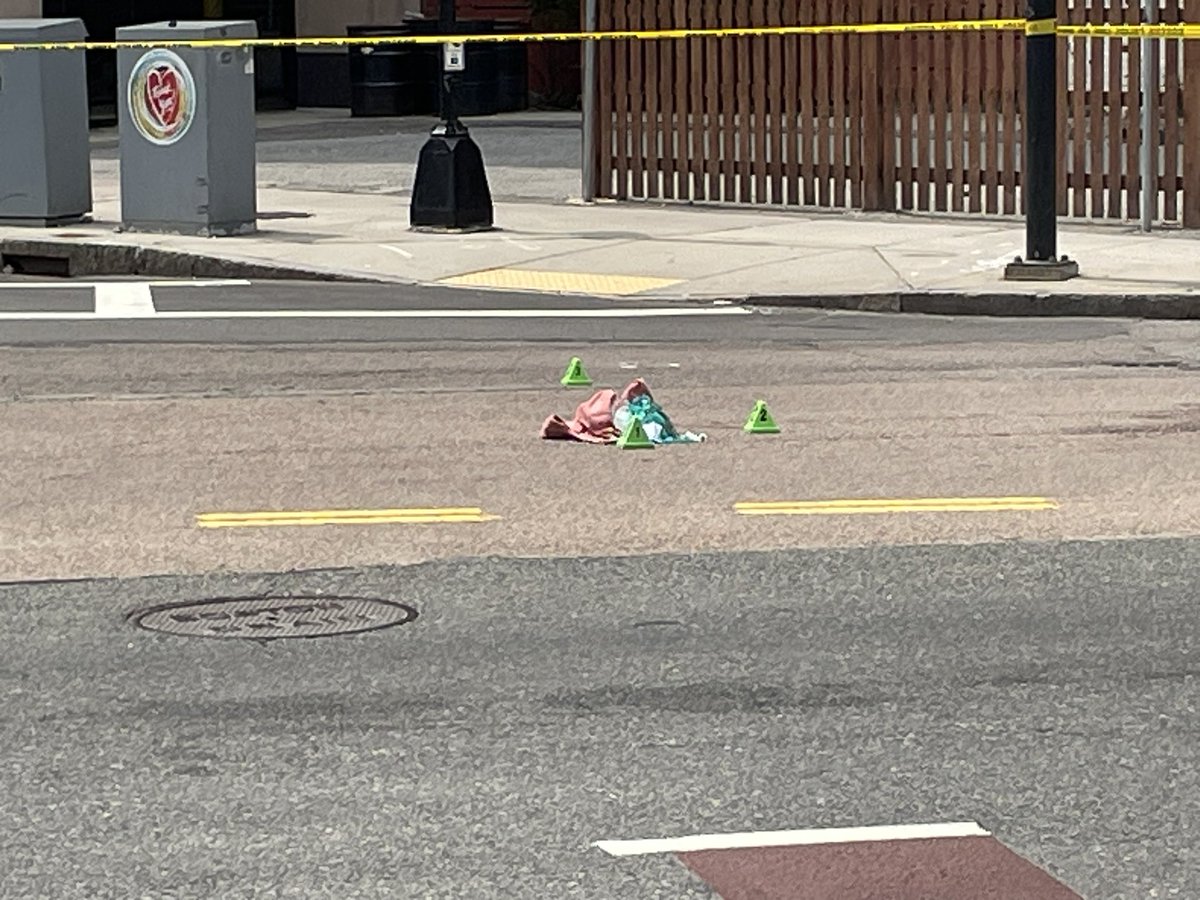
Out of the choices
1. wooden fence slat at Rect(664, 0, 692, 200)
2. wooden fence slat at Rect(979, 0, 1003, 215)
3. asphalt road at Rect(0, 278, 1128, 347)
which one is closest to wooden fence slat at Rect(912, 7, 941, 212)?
wooden fence slat at Rect(979, 0, 1003, 215)

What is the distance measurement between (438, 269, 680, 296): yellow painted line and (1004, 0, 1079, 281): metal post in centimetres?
225

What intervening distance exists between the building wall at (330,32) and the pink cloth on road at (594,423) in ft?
77.9

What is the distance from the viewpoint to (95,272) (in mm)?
18812

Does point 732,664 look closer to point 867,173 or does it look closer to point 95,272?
point 95,272

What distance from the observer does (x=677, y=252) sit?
18.5 meters

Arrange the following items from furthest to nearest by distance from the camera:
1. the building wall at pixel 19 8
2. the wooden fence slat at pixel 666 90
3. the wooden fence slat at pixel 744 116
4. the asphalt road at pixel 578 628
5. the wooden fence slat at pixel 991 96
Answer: the building wall at pixel 19 8, the wooden fence slat at pixel 666 90, the wooden fence slat at pixel 744 116, the wooden fence slat at pixel 991 96, the asphalt road at pixel 578 628

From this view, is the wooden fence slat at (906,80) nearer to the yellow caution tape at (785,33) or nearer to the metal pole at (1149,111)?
the yellow caution tape at (785,33)

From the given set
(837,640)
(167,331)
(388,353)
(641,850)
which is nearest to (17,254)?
(167,331)

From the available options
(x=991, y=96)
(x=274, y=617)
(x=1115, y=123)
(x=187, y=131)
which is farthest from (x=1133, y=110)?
(x=274, y=617)

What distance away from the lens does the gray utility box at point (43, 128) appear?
1981 centimetres

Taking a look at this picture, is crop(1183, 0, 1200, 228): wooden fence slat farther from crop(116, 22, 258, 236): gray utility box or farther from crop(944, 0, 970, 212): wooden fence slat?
crop(116, 22, 258, 236): gray utility box

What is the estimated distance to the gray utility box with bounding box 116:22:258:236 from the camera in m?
19.3

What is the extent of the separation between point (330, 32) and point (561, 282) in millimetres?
18172

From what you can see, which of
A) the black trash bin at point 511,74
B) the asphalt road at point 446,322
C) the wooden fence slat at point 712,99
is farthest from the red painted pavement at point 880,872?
the black trash bin at point 511,74
